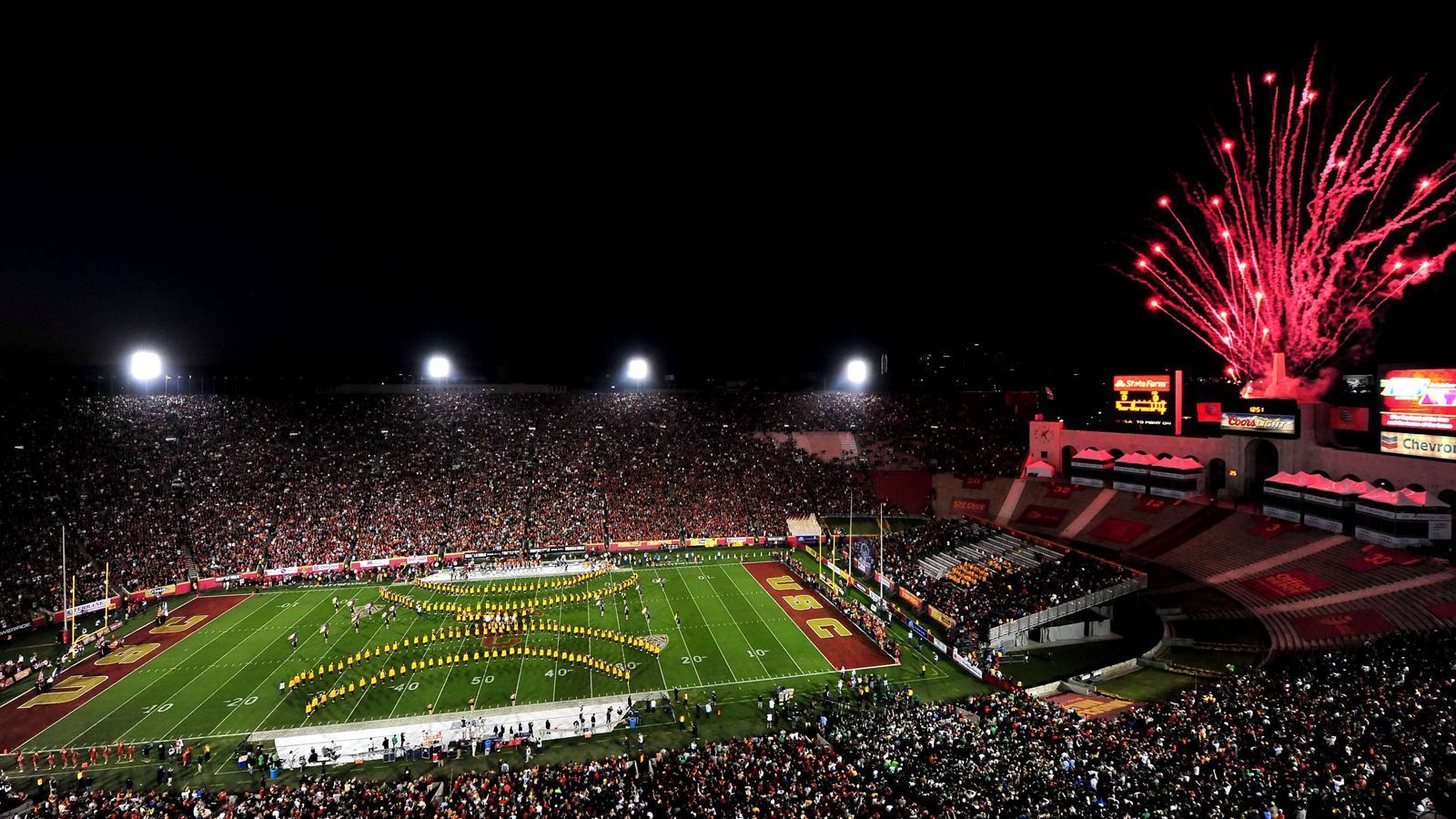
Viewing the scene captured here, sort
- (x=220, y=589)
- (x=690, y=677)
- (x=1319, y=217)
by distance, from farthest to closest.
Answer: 1. (x=220, y=589)
2. (x=1319, y=217)
3. (x=690, y=677)

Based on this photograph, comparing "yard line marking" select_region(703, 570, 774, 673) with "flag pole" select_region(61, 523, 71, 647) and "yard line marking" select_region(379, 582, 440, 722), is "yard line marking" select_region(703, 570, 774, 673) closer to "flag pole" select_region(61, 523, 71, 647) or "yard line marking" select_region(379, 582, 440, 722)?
"yard line marking" select_region(379, 582, 440, 722)

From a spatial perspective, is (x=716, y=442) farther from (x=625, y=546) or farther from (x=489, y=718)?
(x=489, y=718)

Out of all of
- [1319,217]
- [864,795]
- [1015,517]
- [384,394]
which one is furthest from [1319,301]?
[384,394]

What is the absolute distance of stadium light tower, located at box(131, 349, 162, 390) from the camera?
57.7m

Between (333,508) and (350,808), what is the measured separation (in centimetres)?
3692

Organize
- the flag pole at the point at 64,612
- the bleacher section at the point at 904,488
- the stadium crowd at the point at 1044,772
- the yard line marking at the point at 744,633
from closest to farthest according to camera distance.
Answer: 1. the stadium crowd at the point at 1044,772
2. the yard line marking at the point at 744,633
3. the flag pole at the point at 64,612
4. the bleacher section at the point at 904,488

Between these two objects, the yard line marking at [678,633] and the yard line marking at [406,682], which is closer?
the yard line marking at [406,682]

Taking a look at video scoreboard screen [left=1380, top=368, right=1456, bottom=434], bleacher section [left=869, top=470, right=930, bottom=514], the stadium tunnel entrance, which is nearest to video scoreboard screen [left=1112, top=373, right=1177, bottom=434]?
the stadium tunnel entrance

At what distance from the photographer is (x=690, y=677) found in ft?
91.6

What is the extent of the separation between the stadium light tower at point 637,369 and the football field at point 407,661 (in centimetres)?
4206

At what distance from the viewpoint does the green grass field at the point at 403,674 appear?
963 inches

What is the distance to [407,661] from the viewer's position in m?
29.6

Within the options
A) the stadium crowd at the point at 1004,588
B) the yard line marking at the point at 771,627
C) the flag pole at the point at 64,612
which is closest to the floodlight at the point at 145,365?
the flag pole at the point at 64,612

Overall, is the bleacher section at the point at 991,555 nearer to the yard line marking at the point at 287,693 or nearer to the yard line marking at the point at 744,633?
the yard line marking at the point at 744,633
